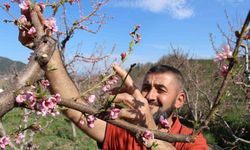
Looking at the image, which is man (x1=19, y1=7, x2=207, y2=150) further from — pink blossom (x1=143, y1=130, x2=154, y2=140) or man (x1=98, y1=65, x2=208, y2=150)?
pink blossom (x1=143, y1=130, x2=154, y2=140)

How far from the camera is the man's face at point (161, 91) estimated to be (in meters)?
2.69

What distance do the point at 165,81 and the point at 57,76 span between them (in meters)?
1.00

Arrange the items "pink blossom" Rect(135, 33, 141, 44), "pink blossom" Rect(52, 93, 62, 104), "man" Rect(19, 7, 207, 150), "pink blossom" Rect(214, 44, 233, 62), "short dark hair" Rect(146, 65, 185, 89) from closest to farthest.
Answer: "pink blossom" Rect(214, 44, 233, 62) → "pink blossom" Rect(52, 93, 62, 104) → "pink blossom" Rect(135, 33, 141, 44) → "man" Rect(19, 7, 207, 150) → "short dark hair" Rect(146, 65, 185, 89)

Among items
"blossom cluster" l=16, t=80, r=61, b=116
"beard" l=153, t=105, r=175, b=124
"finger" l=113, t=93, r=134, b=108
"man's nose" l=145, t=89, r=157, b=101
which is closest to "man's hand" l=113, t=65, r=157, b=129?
"finger" l=113, t=93, r=134, b=108

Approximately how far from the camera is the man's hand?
5.09ft

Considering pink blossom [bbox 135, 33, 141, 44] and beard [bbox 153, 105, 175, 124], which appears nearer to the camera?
pink blossom [bbox 135, 33, 141, 44]

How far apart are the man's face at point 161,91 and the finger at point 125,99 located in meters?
1.02

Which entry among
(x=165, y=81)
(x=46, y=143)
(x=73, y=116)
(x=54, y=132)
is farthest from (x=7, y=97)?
(x=54, y=132)

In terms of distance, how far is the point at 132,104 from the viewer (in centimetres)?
161

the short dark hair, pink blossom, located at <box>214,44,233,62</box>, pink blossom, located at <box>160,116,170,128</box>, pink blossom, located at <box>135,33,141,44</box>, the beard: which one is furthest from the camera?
the short dark hair

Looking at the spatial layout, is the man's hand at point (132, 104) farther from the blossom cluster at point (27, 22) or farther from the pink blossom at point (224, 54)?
the pink blossom at point (224, 54)

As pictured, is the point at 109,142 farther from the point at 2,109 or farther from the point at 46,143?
the point at 46,143

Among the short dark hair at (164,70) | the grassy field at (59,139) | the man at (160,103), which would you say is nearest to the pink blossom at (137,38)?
the man at (160,103)

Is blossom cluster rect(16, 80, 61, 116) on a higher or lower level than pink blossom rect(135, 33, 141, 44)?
lower
